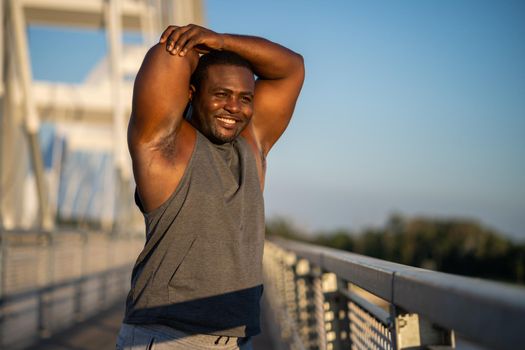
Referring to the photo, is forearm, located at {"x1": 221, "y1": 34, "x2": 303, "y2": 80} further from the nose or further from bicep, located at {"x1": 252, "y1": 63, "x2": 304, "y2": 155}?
the nose

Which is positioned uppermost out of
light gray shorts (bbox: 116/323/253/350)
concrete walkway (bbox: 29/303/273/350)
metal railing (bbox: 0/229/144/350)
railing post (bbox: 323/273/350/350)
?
light gray shorts (bbox: 116/323/253/350)

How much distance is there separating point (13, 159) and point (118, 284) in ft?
11.5

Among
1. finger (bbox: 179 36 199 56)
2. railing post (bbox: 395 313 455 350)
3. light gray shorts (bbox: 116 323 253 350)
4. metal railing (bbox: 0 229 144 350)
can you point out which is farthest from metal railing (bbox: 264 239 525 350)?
metal railing (bbox: 0 229 144 350)

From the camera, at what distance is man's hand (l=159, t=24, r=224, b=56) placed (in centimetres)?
236

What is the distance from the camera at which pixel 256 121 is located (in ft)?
9.59

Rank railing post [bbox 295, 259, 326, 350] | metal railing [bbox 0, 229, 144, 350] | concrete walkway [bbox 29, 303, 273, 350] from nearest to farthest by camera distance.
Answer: railing post [bbox 295, 259, 326, 350] < metal railing [bbox 0, 229, 144, 350] < concrete walkway [bbox 29, 303, 273, 350]

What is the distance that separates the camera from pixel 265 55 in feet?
8.96

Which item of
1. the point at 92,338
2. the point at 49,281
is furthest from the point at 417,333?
the point at 49,281

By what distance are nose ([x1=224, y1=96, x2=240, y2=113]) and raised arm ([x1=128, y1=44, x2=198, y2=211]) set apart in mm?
198

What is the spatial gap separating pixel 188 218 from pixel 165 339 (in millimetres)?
408

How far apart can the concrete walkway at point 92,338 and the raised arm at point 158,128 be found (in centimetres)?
598

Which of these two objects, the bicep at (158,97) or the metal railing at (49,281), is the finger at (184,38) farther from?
the metal railing at (49,281)

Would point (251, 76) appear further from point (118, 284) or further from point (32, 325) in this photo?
point (118, 284)

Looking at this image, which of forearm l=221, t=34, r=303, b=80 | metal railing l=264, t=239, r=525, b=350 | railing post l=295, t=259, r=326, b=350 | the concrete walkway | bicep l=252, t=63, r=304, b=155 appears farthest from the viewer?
the concrete walkway
